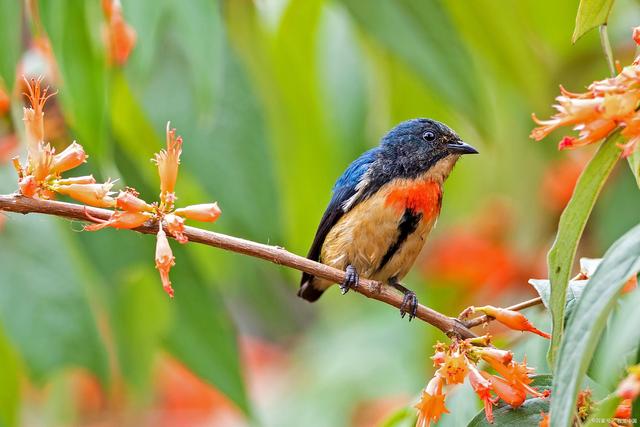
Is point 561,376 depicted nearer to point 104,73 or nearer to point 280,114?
point 104,73

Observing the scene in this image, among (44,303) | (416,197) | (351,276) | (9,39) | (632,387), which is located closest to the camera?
(632,387)

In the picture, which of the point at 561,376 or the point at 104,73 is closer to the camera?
the point at 561,376

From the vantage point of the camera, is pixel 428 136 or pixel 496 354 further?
pixel 428 136

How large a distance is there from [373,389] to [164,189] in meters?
5.04

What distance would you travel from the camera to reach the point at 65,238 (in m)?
4.01

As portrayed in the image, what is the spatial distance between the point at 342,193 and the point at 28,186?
8.74 feet

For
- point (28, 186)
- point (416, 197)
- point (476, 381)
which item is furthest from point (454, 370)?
point (416, 197)

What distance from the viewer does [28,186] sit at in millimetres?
2277

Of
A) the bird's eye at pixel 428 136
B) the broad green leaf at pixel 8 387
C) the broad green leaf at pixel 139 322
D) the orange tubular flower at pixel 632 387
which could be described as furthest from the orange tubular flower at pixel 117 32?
the orange tubular flower at pixel 632 387

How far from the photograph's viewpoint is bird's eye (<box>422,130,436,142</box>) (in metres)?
4.84

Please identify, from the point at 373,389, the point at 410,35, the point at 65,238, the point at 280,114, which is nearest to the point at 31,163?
the point at 65,238

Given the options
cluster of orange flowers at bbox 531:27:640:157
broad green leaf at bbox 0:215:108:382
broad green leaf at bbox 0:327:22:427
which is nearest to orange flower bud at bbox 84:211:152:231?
cluster of orange flowers at bbox 531:27:640:157

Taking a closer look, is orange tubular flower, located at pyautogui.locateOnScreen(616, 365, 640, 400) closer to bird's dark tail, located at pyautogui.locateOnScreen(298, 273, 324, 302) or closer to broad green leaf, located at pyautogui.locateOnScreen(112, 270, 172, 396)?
broad green leaf, located at pyautogui.locateOnScreen(112, 270, 172, 396)

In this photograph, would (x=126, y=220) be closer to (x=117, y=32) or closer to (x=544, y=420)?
(x=544, y=420)
